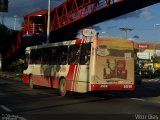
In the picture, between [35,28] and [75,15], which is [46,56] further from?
[35,28]

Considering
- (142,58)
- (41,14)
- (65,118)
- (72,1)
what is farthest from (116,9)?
(142,58)

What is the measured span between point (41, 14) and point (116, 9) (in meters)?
15.9

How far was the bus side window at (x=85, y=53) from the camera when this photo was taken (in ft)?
74.3

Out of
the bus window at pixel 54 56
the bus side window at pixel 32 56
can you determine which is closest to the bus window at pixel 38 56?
the bus side window at pixel 32 56

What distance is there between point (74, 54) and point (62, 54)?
175 cm

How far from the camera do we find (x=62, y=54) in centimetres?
2564

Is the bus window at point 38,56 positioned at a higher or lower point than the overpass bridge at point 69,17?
lower

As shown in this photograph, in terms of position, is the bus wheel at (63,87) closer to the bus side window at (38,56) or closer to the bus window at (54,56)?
→ the bus window at (54,56)

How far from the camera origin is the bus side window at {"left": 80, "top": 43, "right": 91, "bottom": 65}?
22656 mm

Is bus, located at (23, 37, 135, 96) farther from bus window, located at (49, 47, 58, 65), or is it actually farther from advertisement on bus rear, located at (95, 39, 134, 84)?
bus window, located at (49, 47, 58, 65)

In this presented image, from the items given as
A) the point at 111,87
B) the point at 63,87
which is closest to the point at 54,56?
A: the point at 63,87

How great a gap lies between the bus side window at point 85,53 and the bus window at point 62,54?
2.04m

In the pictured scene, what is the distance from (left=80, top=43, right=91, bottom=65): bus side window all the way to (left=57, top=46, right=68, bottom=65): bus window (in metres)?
2.04

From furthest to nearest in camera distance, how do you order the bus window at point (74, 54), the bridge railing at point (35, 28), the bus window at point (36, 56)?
1. the bridge railing at point (35, 28)
2. the bus window at point (36, 56)
3. the bus window at point (74, 54)
